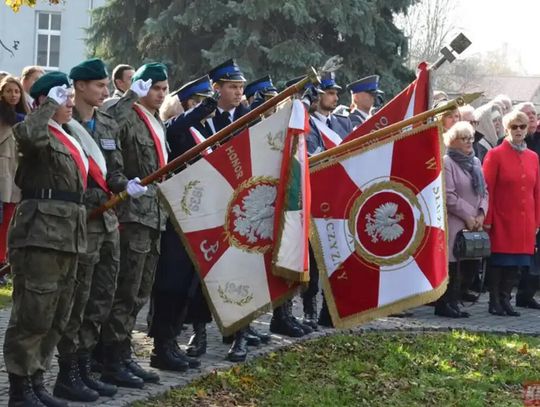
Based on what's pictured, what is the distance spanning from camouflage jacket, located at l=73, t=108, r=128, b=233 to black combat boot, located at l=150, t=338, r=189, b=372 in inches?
51.7

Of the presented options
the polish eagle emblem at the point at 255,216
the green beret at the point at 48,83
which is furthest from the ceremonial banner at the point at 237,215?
the green beret at the point at 48,83

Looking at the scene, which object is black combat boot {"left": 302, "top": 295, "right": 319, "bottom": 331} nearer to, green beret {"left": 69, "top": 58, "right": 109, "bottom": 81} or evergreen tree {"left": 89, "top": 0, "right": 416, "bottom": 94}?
green beret {"left": 69, "top": 58, "right": 109, "bottom": 81}

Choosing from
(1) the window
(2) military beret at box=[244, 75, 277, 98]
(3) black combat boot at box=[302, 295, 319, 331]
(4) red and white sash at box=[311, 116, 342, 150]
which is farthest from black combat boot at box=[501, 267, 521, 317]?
(1) the window

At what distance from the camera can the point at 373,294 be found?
25.9 feet

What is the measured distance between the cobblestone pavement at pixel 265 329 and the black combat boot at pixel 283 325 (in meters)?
0.10

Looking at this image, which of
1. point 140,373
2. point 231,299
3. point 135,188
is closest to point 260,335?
point 140,373

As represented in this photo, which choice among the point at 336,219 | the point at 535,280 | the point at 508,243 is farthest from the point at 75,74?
the point at 535,280

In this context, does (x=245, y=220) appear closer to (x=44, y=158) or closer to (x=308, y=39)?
(x=44, y=158)

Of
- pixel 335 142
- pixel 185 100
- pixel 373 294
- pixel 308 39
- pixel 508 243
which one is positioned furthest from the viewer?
pixel 308 39

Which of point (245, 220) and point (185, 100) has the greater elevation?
point (185, 100)

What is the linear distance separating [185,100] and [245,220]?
5.26ft

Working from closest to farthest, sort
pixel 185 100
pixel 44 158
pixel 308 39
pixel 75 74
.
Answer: pixel 44 158 → pixel 75 74 → pixel 185 100 → pixel 308 39

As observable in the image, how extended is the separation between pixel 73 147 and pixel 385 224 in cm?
219

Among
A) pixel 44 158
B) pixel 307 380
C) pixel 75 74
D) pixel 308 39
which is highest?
pixel 308 39
